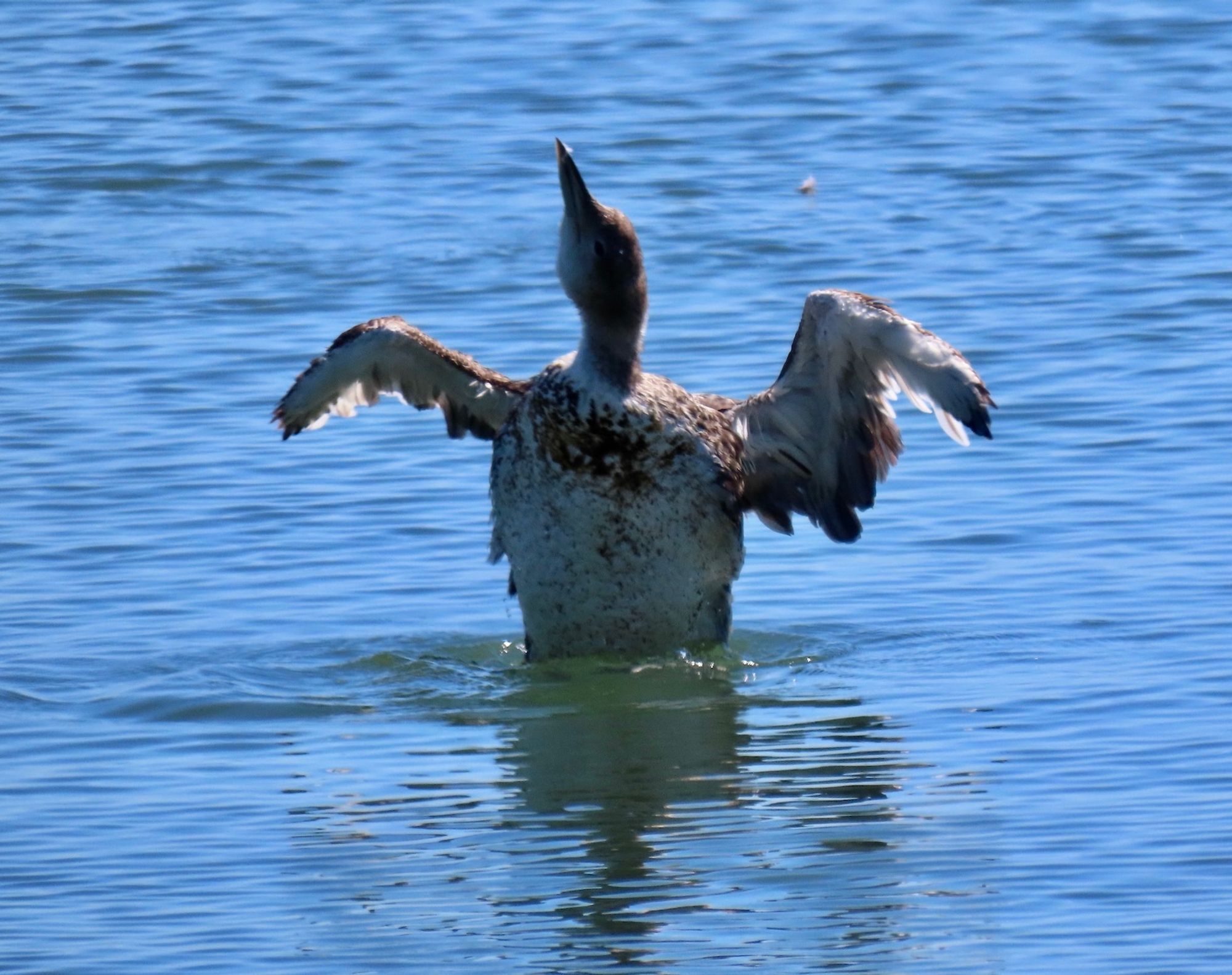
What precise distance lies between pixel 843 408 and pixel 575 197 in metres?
1.24

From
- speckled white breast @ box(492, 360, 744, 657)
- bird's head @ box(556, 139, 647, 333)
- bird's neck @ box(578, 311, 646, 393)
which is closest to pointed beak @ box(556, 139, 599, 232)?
bird's head @ box(556, 139, 647, 333)

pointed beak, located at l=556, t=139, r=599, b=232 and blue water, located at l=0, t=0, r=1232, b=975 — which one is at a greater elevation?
pointed beak, located at l=556, t=139, r=599, b=232

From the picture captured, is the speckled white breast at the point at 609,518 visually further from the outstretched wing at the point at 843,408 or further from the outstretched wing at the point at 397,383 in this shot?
the outstretched wing at the point at 397,383

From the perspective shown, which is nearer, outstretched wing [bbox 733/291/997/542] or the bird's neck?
outstretched wing [bbox 733/291/997/542]

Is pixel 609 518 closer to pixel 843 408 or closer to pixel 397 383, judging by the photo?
pixel 843 408

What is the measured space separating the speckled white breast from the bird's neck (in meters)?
0.06

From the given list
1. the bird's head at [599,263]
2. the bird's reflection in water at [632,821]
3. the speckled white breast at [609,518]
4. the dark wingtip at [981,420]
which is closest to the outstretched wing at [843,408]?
the dark wingtip at [981,420]

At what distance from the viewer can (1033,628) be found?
876 centimetres

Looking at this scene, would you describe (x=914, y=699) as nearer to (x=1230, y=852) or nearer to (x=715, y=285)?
(x=1230, y=852)

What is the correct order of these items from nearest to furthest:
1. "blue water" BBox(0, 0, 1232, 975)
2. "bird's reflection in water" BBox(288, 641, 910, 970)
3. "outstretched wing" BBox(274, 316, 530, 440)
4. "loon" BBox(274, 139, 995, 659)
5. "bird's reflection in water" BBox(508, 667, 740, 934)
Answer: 1. "bird's reflection in water" BBox(288, 641, 910, 970)
2. "blue water" BBox(0, 0, 1232, 975)
3. "bird's reflection in water" BBox(508, 667, 740, 934)
4. "loon" BBox(274, 139, 995, 659)
5. "outstretched wing" BBox(274, 316, 530, 440)

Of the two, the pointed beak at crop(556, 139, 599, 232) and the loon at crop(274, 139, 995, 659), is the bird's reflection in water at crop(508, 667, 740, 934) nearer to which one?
the loon at crop(274, 139, 995, 659)

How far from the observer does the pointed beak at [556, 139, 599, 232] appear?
856cm

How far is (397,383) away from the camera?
31.8 feet

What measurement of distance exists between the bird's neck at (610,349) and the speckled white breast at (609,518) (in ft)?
0.19
